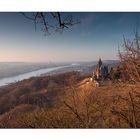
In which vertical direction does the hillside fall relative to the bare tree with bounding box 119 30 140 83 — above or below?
below

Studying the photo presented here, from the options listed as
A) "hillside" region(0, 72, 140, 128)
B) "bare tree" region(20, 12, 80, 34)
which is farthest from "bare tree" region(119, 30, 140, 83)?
"bare tree" region(20, 12, 80, 34)

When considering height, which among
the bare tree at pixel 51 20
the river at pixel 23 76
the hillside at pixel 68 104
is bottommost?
the hillside at pixel 68 104

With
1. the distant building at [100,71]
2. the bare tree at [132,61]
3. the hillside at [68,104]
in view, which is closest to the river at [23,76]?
the hillside at [68,104]

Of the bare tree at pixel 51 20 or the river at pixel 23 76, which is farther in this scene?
the river at pixel 23 76

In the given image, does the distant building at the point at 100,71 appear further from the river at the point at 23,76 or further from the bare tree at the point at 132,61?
the river at the point at 23,76

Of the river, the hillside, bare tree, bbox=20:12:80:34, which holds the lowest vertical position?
the hillside

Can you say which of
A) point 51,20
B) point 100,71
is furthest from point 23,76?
point 100,71

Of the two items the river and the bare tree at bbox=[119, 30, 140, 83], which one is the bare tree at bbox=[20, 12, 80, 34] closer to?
the river
